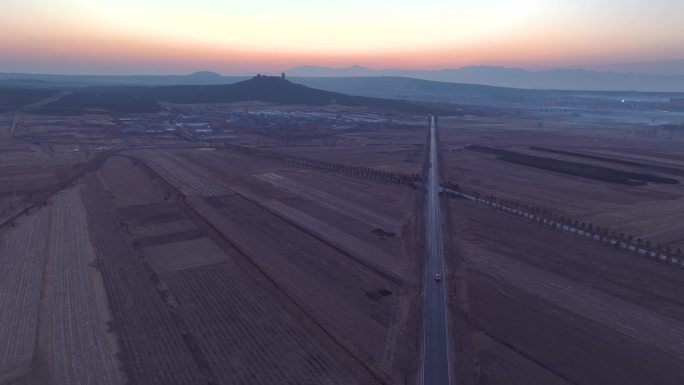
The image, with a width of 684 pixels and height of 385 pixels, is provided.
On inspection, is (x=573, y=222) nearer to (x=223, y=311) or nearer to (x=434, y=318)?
(x=434, y=318)

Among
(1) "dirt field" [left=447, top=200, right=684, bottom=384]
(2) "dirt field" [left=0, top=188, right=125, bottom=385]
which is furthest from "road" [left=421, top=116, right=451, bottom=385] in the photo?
(2) "dirt field" [left=0, top=188, right=125, bottom=385]

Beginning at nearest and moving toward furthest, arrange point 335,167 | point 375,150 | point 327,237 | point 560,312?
1. point 560,312
2. point 327,237
3. point 335,167
4. point 375,150

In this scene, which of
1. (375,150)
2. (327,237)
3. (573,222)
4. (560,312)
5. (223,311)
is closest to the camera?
(223,311)

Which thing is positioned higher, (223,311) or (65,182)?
(223,311)

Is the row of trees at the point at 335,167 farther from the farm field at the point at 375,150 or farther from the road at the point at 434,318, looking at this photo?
the road at the point at 434,318

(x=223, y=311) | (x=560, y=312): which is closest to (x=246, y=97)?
(x=223, y=311)
